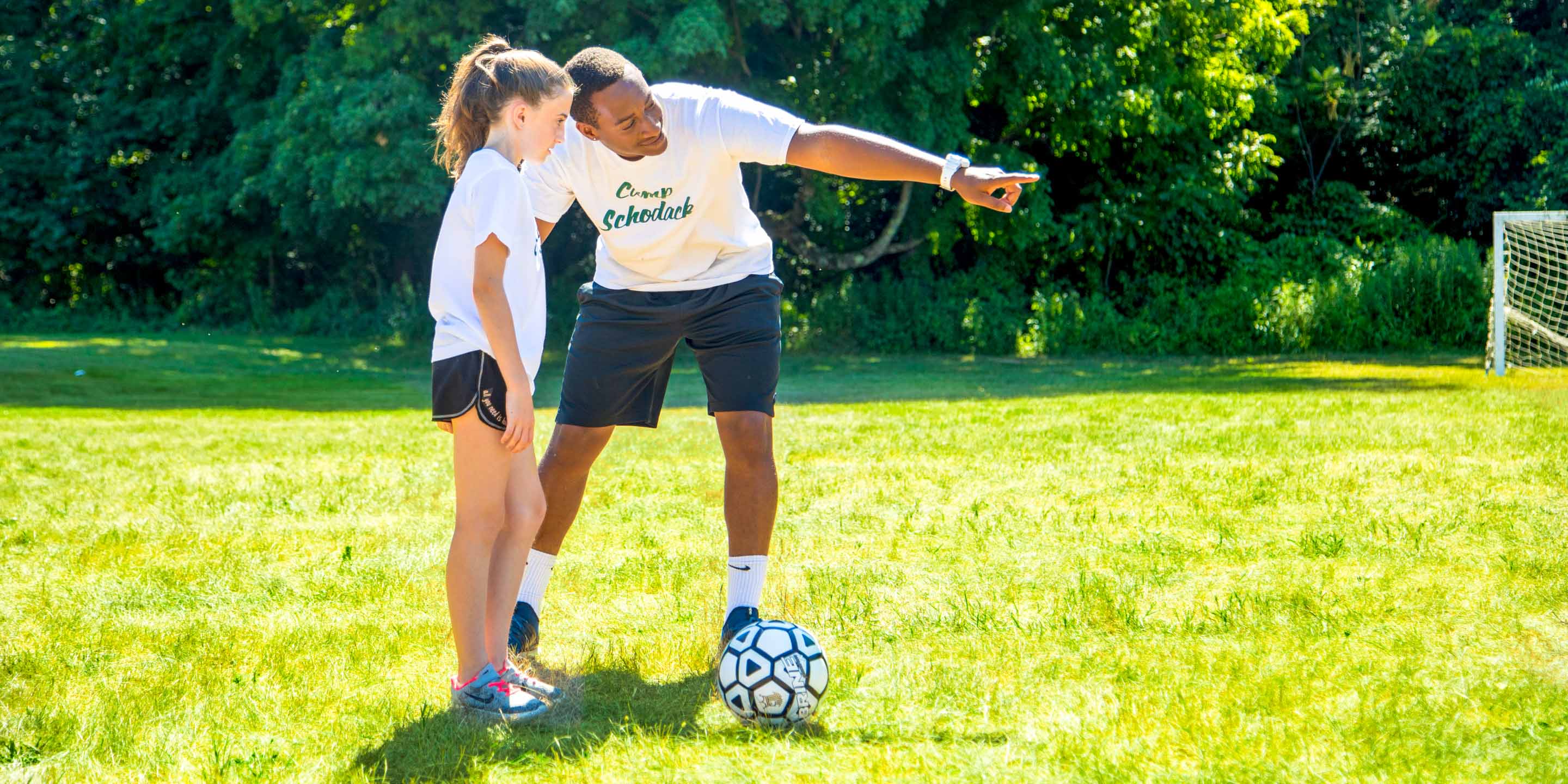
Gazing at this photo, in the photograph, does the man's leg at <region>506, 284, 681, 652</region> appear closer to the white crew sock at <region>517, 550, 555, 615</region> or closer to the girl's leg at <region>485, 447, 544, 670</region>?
the white crew sock at <region>517, 550, 555, 615</region>

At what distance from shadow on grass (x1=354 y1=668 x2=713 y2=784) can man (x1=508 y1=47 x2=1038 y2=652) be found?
0.47 m

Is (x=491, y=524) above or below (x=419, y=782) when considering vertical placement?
above

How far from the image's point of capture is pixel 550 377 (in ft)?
55.1

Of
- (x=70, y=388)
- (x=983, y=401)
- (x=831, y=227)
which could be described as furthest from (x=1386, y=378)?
(x=70, y=388)

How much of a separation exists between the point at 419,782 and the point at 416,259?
23257mm

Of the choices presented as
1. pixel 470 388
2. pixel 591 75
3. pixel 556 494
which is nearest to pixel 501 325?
pixel 470 388

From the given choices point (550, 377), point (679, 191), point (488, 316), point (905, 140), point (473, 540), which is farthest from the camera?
point (905, 140)

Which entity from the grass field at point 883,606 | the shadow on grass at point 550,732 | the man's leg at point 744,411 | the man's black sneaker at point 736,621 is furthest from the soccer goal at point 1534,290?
the shadow on grass at point 550,732

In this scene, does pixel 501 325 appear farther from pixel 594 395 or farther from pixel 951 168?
pixel 951 168

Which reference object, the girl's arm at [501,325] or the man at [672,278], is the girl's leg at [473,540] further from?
the man at [672,278]

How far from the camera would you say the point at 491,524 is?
3.62 meters

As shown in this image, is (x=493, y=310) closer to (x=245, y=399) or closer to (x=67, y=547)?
(x=67, y=547)

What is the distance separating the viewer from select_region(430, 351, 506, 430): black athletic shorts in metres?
3.43

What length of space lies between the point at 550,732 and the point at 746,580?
0.96 m
